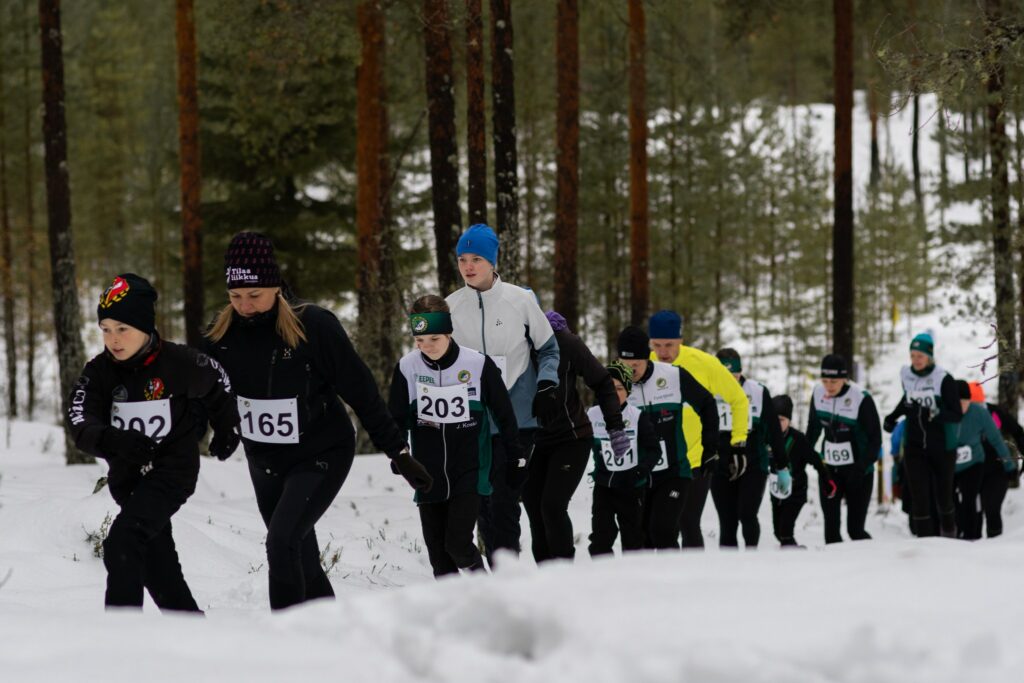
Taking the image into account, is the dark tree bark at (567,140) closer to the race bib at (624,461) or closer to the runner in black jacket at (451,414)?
the race bib at (624,461)

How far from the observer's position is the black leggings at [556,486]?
7.36m

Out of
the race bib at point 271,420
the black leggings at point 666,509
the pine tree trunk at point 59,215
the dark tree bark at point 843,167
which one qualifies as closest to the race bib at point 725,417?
the black leggings at point 666,509

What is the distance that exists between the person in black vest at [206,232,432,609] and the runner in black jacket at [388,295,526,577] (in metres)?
0.89

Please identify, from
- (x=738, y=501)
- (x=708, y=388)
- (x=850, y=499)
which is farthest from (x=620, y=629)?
(x=850, y=499)

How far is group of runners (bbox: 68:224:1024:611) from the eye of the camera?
5012 mm

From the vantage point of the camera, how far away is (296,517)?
5152 millimetres

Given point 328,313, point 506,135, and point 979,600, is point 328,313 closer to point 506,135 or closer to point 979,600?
point 979,600

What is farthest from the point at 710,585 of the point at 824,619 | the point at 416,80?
the point at 416,80

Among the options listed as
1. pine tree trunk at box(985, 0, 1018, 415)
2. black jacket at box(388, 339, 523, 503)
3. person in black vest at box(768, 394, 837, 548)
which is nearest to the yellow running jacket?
person in black vest at box(768, 394, 837, 548)

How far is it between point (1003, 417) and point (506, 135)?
21.3ft

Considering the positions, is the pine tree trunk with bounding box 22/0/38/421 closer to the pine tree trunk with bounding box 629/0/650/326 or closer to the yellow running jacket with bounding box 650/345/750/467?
the pine tree trunk with bounding box 629/0/650/326

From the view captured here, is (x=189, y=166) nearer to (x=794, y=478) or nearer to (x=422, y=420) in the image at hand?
(x=794, y=478)

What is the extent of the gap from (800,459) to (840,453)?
0.43 metres

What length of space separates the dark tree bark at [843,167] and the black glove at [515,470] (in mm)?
13290
